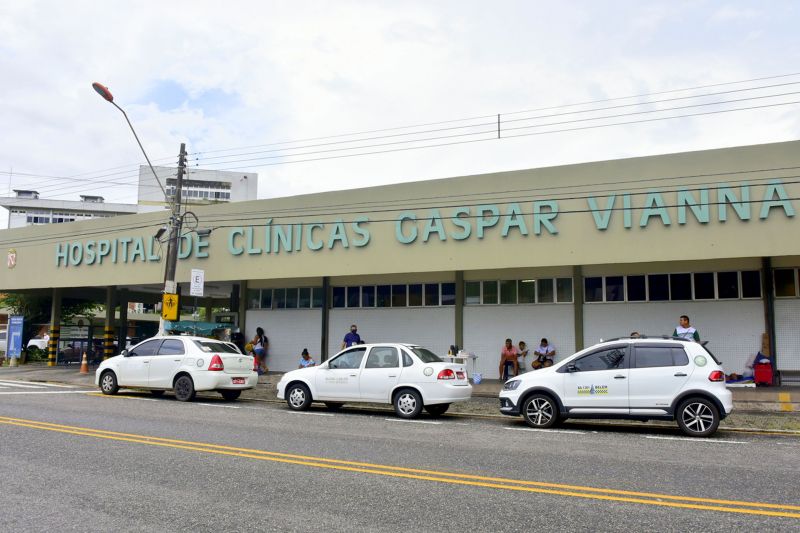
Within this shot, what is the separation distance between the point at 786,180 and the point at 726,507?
12528 mm

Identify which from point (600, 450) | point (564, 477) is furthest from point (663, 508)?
point (600, 450)

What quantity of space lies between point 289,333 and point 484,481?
18.2 m

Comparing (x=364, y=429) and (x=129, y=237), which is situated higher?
(x=129, y=237)

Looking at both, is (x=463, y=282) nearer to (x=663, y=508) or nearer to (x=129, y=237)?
(x=129, y=237)

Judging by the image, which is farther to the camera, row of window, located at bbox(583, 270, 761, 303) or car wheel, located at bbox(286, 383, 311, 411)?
row of window, located at bbox(583, 270, 761, 303)

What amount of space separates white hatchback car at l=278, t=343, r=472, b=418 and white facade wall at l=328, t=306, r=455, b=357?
790 cm

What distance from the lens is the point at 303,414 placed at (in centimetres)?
1366

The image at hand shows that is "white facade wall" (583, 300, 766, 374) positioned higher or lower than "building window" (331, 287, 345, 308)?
lower

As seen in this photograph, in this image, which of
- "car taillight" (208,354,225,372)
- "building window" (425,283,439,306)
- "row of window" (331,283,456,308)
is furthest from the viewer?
"building window" (425,283,439,306)

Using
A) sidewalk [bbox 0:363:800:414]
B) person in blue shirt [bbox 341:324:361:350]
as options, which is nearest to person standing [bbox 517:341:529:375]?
sidewalk [bbox 0:363:800:414]

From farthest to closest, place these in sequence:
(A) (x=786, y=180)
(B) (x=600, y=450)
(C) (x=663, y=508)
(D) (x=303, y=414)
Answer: (A) (x=786, y=180) → (D) (x=303, y=414) → (B) (x=600, y=450) → (C) (x=663, y=508)

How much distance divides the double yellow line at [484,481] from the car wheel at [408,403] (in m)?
4.63

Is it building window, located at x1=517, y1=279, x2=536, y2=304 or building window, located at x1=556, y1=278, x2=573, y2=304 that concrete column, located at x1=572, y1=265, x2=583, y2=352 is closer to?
building window, located at x1=556, y1=278, x2=573, y2=304

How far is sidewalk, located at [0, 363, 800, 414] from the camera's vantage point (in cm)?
1502
